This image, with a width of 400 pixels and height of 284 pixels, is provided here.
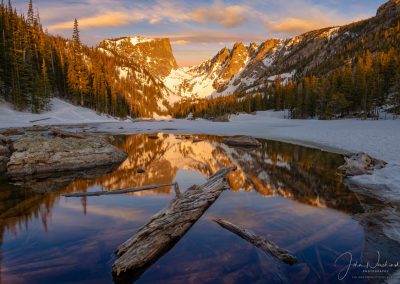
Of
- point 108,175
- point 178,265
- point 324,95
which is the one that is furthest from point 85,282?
point 324,95

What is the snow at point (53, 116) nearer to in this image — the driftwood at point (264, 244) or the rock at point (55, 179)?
the rock at point (55, 179)

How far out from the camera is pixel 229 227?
8.55 meters

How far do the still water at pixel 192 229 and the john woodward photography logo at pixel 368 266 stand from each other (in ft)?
0.30

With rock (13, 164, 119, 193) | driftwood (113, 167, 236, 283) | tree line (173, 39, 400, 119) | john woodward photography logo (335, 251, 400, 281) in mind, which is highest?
tree line (173, 39, 400, 119)

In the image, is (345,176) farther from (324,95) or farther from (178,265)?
(324,95)

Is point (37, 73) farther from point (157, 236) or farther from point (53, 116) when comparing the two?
point (157, 236)

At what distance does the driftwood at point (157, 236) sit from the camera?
20.5ft

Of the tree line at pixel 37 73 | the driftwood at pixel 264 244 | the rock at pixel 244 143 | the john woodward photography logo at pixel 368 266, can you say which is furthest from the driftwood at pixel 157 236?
the tree line at pixel 37 73

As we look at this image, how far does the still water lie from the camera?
634cm

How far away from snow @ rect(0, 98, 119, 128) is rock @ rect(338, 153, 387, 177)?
4778cm

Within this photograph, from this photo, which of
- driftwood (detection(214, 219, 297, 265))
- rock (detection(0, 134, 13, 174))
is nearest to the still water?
driftwood (detection(214, 219, 297, 265))

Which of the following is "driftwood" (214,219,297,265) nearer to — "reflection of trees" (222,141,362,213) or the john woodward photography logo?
the john woodward photography logo

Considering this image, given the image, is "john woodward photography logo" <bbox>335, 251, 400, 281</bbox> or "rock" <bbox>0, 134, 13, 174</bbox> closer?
"john woodward photography logo" <bbox>335, 251, 400, 281</bbox>

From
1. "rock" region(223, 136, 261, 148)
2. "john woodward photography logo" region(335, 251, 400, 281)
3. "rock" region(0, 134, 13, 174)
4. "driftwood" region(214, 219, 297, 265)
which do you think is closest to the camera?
"john woodward photography logo" region(335, 251, 400, 281)
